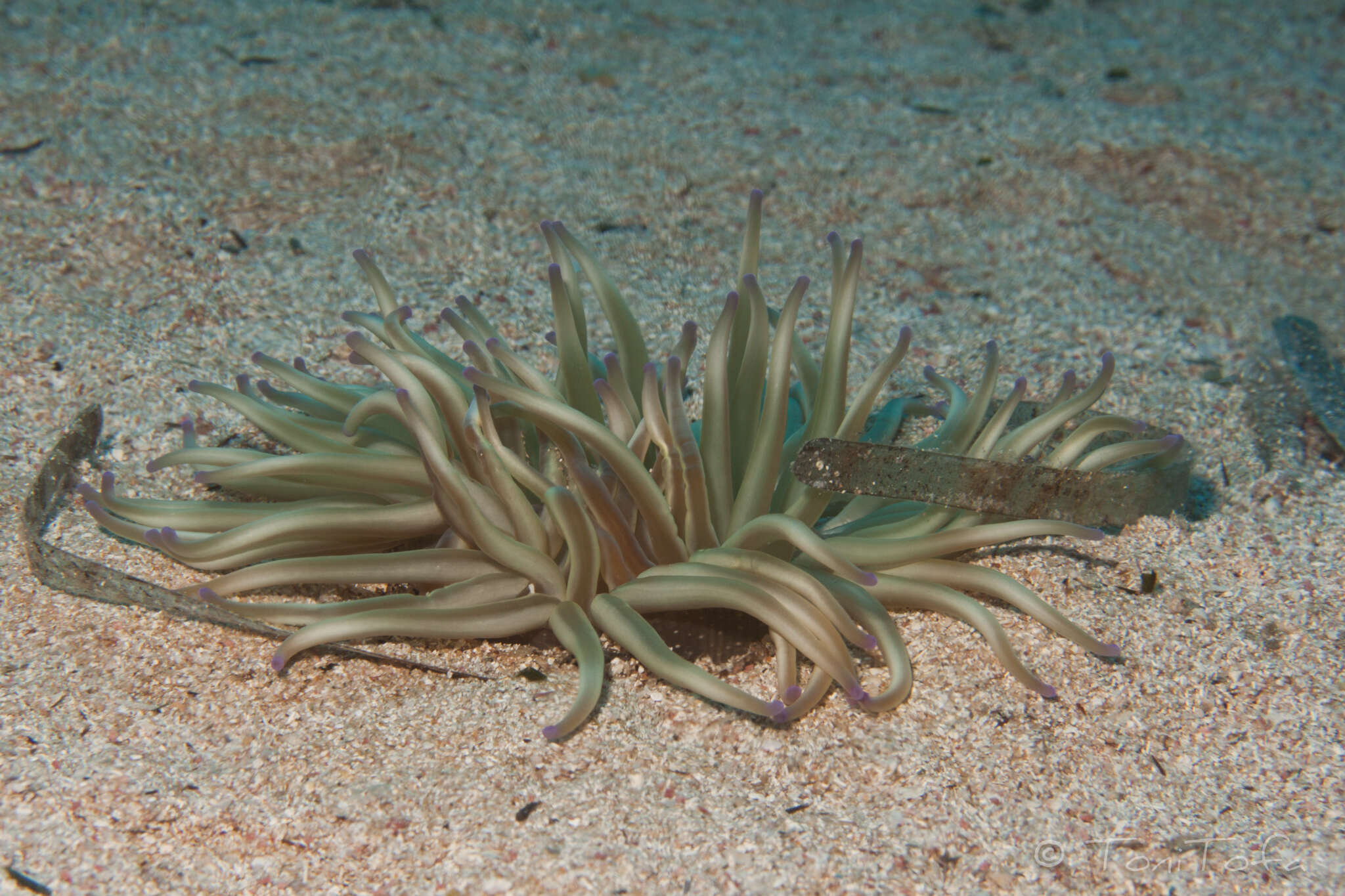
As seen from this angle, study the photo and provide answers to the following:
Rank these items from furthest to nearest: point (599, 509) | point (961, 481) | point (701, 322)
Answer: point (701, 322)
point (961, 481)
point (599, 509)

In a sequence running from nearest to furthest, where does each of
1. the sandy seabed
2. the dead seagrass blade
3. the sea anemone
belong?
the sandy seabed
the sea anemone
the dead seagrass blade

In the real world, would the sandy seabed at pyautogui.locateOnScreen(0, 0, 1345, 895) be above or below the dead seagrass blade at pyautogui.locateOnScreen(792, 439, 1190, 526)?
below

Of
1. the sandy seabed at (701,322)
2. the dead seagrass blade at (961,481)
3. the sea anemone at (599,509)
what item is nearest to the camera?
the sandy seabed at (701,322)

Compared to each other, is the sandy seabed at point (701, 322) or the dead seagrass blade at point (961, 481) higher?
the dead seagrass blade at point (961, 481)

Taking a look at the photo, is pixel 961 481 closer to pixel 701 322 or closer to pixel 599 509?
pixel 599 509

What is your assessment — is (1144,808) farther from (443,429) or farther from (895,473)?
(443,429)

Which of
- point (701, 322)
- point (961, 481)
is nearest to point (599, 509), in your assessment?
point (961, 481)

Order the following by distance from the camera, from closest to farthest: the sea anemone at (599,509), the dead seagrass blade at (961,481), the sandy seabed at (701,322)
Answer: the sandy seabed at (701,322), the sea anemone at (599,509), the dead seagrass blade at (961,481)
